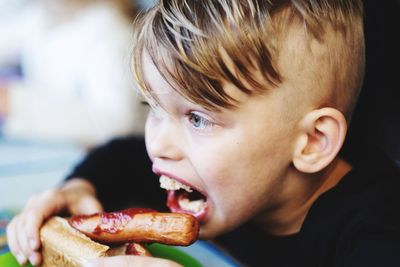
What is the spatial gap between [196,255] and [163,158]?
173mm

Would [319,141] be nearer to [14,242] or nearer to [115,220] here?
[115,220]

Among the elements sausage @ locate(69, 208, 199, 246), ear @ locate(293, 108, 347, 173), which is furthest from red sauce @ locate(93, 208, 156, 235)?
ear @ locate(293, 108, 347, 173)

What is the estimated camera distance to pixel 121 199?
1229mm

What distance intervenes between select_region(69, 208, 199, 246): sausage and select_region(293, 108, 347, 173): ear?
0.20 m

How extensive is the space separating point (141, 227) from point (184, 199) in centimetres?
15

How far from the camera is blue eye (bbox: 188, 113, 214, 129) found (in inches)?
31.7

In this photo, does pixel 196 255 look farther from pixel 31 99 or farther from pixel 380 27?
pixel 31 99

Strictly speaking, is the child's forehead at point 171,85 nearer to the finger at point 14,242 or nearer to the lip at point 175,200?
the lip at point 175,200

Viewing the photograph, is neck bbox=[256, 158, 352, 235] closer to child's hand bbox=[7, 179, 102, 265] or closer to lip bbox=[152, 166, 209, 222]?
lip bbox=[152, 166, 209, 222]

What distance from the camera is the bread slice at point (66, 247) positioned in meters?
0.73

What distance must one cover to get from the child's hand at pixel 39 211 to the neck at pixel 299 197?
0.32 m

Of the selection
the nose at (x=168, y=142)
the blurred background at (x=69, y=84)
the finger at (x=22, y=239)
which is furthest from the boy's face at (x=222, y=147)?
the blurred background at (x=69, y=84)

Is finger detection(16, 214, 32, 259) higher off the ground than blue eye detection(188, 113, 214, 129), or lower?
lower

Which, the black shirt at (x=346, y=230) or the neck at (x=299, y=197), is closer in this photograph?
the black shirt at (x=346, y=230)
